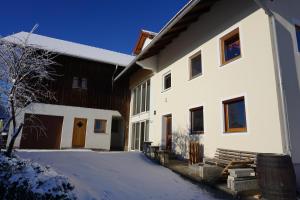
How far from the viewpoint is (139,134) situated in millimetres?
15500

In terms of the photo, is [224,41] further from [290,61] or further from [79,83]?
[79,83]

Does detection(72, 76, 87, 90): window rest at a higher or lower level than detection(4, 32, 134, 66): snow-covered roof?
lower

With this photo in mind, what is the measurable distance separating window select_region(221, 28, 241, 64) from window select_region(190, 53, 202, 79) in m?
1.59

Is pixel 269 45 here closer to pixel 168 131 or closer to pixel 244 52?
pixel 244 52

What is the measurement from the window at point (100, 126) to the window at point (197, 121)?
340 inches

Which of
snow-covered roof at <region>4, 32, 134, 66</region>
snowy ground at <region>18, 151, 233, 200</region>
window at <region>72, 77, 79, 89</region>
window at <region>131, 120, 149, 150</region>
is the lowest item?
snowy ground at <region>18, 151, 233, 200</region>

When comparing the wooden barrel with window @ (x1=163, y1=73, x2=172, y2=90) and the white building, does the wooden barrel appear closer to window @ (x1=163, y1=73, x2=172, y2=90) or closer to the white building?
the white building

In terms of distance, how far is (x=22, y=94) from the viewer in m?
7.47

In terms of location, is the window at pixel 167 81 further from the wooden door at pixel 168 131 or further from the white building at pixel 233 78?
the wooden door at pixel 168 131

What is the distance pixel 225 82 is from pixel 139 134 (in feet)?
28.4

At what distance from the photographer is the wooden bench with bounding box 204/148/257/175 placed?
→ 6215 millimetres

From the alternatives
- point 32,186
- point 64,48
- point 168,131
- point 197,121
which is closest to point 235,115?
point 197,121

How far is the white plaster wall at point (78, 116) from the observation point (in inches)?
594

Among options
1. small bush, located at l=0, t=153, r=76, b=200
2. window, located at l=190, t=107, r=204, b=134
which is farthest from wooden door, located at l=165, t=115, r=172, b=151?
small bush, located at l=0, t=153, r=76, b=200
